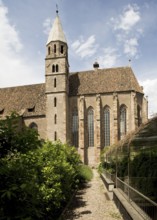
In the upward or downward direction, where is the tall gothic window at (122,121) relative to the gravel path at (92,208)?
upward

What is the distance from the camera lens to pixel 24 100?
53.6 metres

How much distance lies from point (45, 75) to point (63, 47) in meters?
5.90

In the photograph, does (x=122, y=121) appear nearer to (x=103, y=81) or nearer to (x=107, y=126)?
(x=107, y=126)

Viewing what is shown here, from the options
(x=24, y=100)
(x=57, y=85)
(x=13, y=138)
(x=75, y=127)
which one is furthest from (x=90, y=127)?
(x=13, y=138)

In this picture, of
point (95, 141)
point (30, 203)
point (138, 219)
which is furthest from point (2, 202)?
point (95, 141)

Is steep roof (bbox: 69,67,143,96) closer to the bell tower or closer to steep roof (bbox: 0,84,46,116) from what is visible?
the bell tower

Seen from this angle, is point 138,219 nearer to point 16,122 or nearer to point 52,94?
point 16,122

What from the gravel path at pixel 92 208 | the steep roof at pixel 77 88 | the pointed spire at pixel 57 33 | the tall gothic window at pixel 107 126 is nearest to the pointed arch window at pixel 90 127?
the tall gothic window at pixel 107 126

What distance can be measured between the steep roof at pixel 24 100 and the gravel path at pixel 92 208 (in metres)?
32.4

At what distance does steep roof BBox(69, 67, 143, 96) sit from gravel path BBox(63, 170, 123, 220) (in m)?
31.7

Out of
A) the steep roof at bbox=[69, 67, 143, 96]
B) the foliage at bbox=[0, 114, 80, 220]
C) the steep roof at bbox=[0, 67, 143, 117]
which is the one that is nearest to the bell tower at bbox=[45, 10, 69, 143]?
the steep roof at bbox=[0, 67, 143, 117]

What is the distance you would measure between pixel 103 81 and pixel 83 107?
267 inches

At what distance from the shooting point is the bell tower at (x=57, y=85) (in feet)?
157

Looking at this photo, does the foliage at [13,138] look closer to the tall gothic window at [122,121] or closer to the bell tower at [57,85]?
the bell tower at [57,85]
